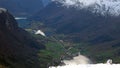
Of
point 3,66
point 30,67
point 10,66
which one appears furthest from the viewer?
point 30,67

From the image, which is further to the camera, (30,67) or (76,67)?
(30,67)

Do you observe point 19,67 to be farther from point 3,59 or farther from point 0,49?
point 0,49

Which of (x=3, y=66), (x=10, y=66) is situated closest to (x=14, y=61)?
(x=10, y=66)

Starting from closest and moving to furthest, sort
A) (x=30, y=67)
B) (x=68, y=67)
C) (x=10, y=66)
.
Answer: (x=68, y=67), (x=10, y=66), (x=30, y=67)

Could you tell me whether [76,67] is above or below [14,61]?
below

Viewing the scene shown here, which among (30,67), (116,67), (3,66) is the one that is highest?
(30,67)

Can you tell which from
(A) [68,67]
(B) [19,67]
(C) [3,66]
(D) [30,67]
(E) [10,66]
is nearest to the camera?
(A) [68,67]

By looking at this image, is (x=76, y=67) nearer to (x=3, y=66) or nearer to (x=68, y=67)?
(x=68, y=67)

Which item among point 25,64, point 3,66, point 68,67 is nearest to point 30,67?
point 25,64

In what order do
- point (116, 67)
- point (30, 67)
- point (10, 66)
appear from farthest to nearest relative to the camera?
point (30, 67) → point (10, 66) → point (116, 67)
